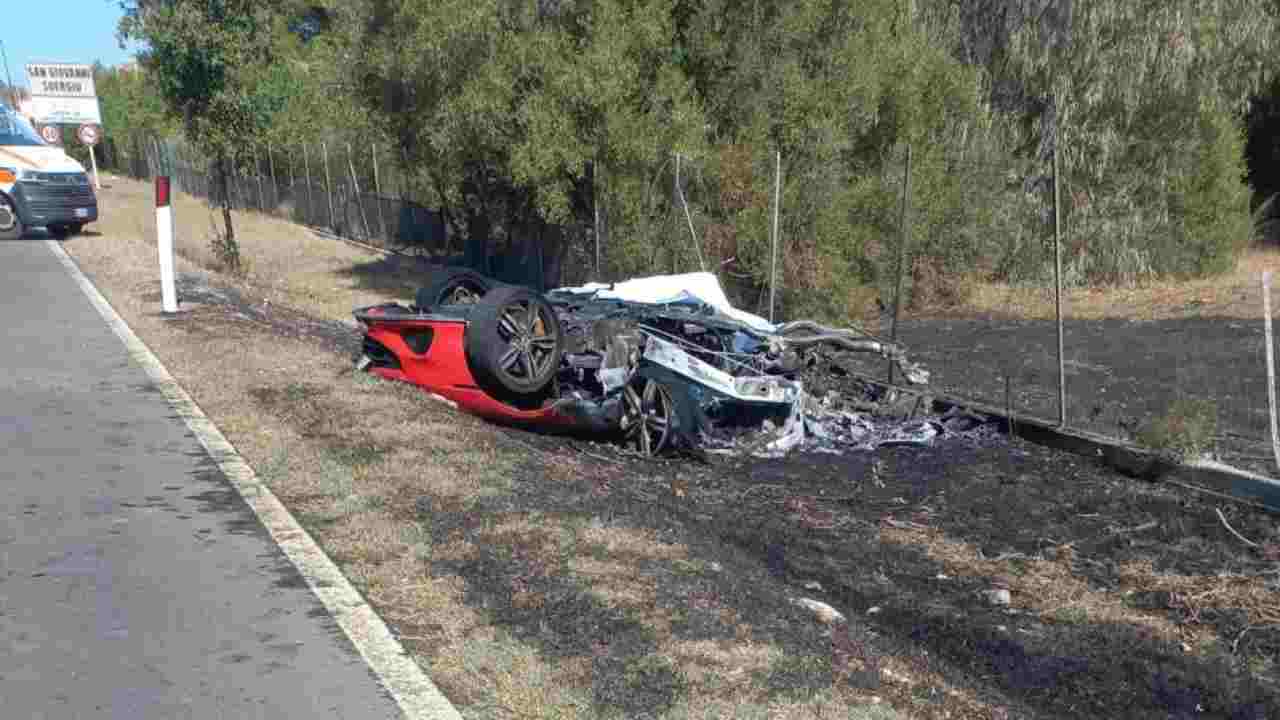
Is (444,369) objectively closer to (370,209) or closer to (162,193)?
(162,193)

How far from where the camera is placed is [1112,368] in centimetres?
1254

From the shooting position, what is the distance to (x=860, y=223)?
632 inches

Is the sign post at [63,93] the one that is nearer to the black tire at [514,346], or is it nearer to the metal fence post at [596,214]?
the metal fence post at [596,214]

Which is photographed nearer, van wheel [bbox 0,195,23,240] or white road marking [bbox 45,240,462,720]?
white road marking [bbox 45,240,462,720]

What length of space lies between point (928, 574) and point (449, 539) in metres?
2.53

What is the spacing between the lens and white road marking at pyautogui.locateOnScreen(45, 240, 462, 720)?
420 centimetres

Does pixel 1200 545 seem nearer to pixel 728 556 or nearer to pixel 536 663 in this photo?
pixel 728 556

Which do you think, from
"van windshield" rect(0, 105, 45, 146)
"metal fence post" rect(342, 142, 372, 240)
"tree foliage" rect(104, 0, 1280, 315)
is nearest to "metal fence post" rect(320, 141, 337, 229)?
"metal fence post" rect(342, 142, 372, 240)

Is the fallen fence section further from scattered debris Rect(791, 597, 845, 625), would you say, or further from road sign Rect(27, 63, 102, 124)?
road sign Rect(27, 63, 102, 124)

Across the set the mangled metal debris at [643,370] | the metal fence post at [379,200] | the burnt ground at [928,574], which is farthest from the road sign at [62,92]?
the burnt ground at [928,574]

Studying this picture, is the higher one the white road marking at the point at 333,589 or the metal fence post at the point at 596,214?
the metal fence post at the point at 596,214

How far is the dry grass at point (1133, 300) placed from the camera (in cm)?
1744

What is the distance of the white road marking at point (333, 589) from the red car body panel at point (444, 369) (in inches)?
68.1

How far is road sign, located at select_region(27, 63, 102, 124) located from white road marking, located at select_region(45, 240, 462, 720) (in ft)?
129
